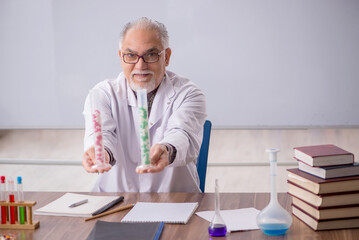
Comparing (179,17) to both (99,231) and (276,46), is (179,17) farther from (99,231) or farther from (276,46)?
(99,231)

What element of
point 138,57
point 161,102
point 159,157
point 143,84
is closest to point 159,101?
point 161,102

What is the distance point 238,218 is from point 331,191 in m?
0.33

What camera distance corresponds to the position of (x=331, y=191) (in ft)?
5.46

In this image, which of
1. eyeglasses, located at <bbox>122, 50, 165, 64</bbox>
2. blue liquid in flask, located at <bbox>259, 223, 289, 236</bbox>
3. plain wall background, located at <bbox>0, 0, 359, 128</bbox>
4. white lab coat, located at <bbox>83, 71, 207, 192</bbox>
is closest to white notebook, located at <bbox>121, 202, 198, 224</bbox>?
blue liquid in flask, located at <bbox>259, 223, 289, 236</bbox>

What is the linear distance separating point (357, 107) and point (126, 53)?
2.02 meters

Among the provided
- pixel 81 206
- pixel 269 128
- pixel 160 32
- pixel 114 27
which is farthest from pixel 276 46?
pixel 81 206

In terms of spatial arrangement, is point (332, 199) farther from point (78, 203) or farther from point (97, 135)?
point (78, 203)

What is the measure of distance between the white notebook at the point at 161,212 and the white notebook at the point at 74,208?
0.14m

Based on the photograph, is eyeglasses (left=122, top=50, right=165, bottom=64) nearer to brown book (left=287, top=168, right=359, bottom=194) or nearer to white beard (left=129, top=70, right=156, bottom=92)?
white beard (left=129, top=70, right=156, bottom=92)

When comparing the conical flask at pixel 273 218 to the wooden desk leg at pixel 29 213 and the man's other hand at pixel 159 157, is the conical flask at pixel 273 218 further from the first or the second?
the wooden desk leg at pixel 29 213

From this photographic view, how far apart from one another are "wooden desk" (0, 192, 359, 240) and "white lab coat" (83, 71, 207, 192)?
1.18 feet

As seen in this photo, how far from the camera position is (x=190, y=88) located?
8.55 feet

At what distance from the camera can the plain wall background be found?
148 inches

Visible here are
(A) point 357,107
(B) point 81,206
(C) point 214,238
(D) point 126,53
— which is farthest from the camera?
(A) point 357,107
